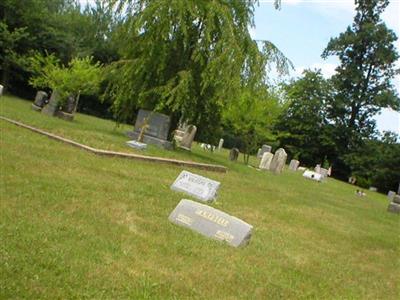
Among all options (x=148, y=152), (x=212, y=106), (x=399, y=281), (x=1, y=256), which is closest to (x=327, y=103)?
(x=212, y=106)

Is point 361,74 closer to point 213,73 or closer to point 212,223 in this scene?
point 213,73

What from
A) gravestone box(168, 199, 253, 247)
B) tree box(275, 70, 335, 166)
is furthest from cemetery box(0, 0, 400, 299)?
tree box(275, 70, 335, 166)

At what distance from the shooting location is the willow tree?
54.0 ft

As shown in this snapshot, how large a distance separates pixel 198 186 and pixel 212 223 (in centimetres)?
303

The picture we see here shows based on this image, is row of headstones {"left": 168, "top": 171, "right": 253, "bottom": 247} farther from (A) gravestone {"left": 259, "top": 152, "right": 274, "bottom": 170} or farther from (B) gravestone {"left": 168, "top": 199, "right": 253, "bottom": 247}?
(A) gravestone {"left": 259, "top": 152, "right": 274, "bottom": 170}

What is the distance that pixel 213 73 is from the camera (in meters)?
16.4

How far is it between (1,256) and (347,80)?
158 feet

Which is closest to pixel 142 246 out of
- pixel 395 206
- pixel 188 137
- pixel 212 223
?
pixel 212 223

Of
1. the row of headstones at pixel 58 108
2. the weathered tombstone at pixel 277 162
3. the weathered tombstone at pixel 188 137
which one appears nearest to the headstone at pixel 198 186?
the weathered tombstone at pixel 188 137

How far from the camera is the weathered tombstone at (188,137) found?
19.3 metres

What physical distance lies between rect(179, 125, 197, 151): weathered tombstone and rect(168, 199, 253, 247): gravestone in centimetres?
1176

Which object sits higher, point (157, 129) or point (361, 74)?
point (361, 74)

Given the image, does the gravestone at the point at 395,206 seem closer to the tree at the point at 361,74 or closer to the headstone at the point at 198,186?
the headstone at the point at 198,186

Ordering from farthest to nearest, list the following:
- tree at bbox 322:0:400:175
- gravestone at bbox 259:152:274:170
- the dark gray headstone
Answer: tree at bbox 322:0:400:175 < gravestone at bbox 259:152:274:170 < the dark gray headstone
